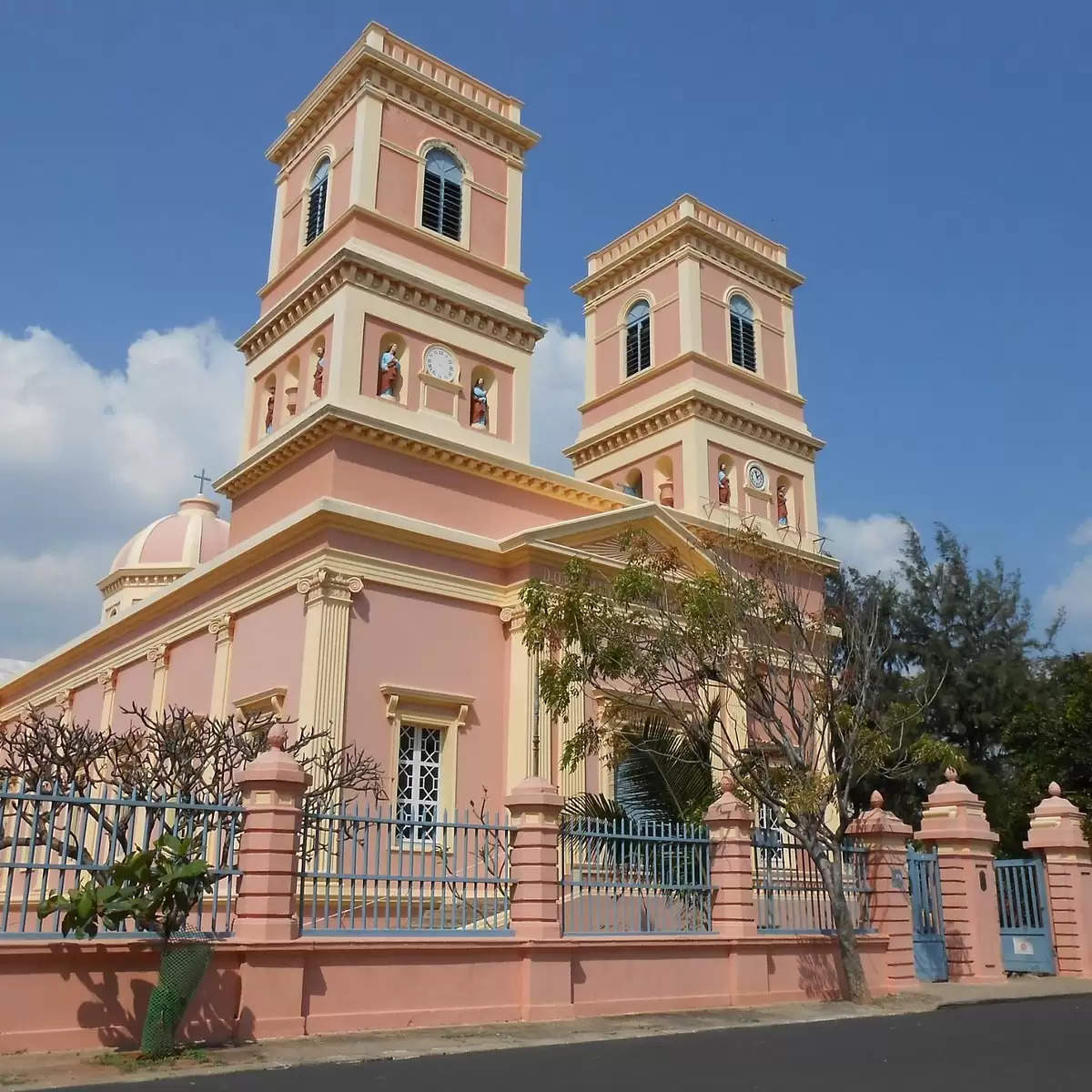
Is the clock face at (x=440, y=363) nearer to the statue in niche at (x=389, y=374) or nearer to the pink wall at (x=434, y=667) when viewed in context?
the statue in niche at (x=389, y=374)

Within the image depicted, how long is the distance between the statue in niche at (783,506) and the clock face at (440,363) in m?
9.10

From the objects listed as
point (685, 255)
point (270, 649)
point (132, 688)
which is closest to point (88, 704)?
point (132, 688)

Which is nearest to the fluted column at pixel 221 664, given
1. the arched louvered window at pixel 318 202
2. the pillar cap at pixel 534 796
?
the arched louvered window at pixel 318 202

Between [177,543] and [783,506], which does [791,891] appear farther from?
[177,543]

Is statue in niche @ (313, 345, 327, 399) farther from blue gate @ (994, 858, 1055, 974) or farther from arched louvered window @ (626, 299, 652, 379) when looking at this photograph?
blue gate @ (994, 858, 1055, 974)

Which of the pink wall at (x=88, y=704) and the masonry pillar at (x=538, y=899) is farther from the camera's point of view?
the pink wall at (x=88, y=704)

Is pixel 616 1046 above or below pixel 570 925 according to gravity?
below

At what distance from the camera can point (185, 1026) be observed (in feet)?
31.2

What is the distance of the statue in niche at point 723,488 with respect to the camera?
25.5m

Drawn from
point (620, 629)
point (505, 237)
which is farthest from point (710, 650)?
point (505, 237)

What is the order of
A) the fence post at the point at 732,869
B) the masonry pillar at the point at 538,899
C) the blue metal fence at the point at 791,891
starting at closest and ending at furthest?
the masonry pillar at the point at 538,899 → the fence post at the point at 732,869 → the blue metal fence at the point at 791,891

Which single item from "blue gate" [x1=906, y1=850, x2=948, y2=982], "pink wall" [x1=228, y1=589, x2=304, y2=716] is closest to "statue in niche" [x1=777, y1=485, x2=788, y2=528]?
"blue gate" [x1=906, y1=850, x2=948, y2=982]

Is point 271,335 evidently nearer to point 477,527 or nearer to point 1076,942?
point 477,527

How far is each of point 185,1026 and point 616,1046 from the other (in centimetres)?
359
